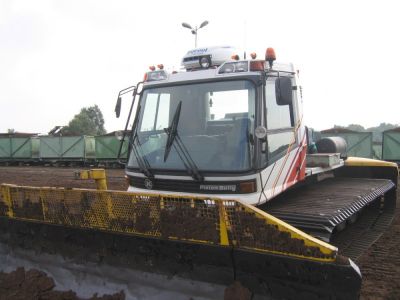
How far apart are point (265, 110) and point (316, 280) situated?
1878 millimetres

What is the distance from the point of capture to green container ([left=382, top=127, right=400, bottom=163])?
18.2m

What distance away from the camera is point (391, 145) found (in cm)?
1839

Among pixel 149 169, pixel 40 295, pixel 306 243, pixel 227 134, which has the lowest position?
pixel 40 295

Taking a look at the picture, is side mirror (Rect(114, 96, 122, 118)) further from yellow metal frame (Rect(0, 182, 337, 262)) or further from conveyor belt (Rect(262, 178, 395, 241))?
conveyor belt (Rect(262, 178, 395, 241))

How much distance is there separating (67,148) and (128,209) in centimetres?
2400

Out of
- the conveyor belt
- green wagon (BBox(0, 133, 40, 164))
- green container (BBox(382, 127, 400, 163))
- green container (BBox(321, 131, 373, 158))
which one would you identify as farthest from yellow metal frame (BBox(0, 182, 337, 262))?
green wagon (BBox(0, 133, 40, 164))

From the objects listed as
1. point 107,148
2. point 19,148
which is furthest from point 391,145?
point 19,148

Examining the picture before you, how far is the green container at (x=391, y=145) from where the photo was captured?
59.8 ft

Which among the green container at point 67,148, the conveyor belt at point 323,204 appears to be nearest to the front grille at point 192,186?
the conveyor belt at point 323,204

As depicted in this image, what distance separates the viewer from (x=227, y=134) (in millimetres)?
4219

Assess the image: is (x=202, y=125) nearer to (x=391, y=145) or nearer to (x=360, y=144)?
(x=391, y=145)

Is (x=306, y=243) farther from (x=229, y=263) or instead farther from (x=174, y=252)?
(x=174, y=252)

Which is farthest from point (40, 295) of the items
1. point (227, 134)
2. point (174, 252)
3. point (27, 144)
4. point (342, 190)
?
point (27, 144)

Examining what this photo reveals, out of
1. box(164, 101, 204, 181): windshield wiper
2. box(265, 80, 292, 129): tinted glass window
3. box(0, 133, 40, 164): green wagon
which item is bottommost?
box(0, 133, 40, 164): green wagon
